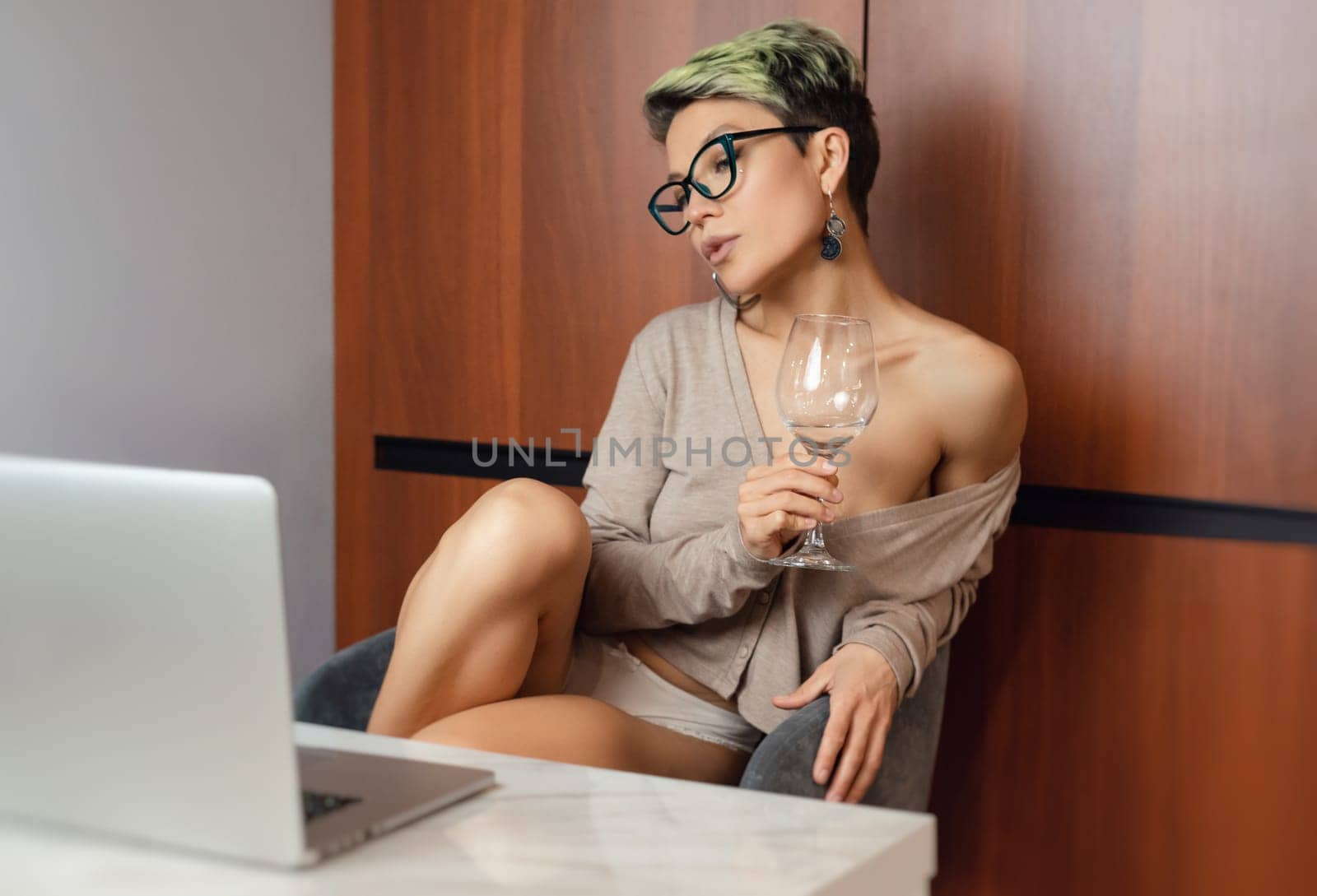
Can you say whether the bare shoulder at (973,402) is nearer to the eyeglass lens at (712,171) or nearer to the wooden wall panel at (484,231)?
the eyeglass lens at (712,171)

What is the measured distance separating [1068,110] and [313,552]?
5.38 ft

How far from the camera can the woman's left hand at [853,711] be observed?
1.36 metres

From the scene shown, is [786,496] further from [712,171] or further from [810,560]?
[712,171]

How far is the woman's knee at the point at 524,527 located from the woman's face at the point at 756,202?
0.44 meters

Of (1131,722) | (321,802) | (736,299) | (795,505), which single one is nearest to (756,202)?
(736,299)

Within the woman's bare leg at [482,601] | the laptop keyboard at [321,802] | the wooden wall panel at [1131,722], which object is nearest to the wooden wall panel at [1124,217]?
the wooden wall panel at [1131,722]

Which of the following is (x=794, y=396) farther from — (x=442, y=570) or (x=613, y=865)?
(x=613, y=865)

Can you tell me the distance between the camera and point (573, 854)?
744mm

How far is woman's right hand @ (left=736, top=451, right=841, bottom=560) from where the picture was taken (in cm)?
134

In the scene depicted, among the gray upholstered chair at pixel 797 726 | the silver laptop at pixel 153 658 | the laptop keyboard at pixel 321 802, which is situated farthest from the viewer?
the gray upholstered chair at pixel 797 726

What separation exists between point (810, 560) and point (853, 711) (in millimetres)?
169

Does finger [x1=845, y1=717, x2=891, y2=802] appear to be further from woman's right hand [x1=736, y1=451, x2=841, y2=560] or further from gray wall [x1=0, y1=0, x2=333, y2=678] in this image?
gray wall [x1=0, y1=0, x2=333, y2=678]

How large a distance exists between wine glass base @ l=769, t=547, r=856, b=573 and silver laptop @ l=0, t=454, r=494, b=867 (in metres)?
0.67

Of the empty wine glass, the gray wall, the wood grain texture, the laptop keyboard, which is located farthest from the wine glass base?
the wood grain texture
